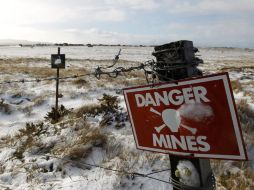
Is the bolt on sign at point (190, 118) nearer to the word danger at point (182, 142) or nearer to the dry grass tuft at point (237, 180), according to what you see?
the word danger at point (182, 142)

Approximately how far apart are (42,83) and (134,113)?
474 inches

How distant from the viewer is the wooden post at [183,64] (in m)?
2.01

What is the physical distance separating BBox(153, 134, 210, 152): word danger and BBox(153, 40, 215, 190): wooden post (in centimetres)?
12

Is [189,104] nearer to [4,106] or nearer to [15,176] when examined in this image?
[15,176]

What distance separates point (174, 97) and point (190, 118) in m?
0.17

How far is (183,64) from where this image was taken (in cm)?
202

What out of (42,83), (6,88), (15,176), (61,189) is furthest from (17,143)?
(42,83)

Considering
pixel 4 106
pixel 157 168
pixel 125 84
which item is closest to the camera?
pixel 157 168

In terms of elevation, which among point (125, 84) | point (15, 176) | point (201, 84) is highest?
point (201, 84)

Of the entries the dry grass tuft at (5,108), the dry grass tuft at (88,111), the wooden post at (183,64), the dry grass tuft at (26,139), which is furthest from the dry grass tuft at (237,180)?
the dry grass tuft at (5,108)

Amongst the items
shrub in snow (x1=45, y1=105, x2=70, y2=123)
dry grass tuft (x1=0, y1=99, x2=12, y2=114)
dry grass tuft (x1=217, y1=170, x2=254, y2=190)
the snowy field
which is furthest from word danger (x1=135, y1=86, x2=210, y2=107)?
dry grass tuft (x1=0, y1=99, x2=12, y2=114)

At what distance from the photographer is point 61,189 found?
168 inches

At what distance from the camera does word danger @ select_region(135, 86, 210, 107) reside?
183cm

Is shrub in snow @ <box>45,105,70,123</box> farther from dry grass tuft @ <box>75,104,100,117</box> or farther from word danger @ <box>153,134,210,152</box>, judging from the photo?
word danger @ <box>153,134,210,152</box>
